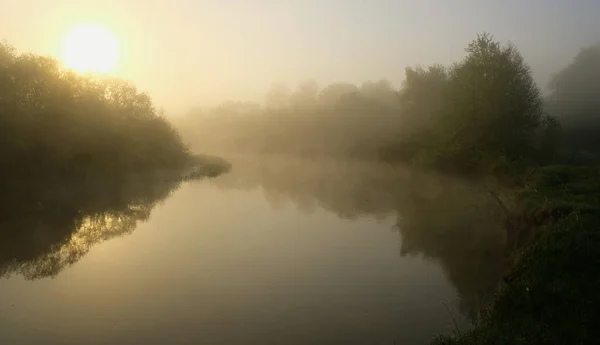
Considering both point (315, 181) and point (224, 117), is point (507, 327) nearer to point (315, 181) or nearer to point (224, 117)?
point (315, 181)

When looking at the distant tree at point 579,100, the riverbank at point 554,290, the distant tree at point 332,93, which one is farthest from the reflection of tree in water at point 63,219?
the distant tree at point 332,93

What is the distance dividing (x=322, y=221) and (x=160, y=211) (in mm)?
13076

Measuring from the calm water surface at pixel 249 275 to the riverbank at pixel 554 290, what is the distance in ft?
8.12

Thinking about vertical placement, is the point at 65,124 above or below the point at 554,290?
above

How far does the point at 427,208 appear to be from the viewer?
36.7 meters

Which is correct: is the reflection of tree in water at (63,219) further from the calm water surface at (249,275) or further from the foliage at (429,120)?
the foliage at (429,120)

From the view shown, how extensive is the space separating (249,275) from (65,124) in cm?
3784

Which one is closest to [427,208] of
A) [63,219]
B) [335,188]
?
[335,188]

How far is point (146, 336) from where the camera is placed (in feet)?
45.2

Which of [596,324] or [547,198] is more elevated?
[547,198]

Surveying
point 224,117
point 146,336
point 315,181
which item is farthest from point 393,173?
point 224,117

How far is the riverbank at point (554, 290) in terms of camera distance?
9945mm

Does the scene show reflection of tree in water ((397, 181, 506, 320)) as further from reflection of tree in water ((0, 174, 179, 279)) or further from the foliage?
reflection of tree in water ((0, 174, 179, 279))

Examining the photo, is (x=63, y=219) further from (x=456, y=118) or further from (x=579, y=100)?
(x=579, y=100)
